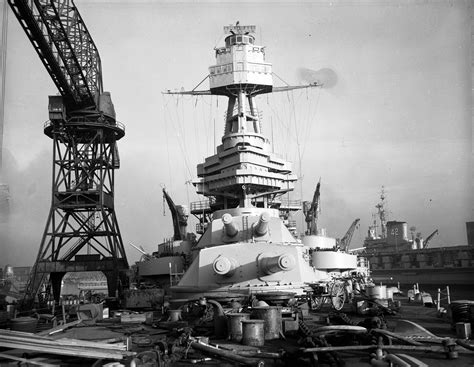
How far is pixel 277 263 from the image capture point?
9.81 m

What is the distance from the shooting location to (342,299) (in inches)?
394

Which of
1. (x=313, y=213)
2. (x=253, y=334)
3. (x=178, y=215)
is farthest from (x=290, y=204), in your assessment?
(x=253, y=334)

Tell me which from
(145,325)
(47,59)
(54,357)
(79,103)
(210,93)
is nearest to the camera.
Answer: (54,357)

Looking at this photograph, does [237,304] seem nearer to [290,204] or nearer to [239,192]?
[239,192]

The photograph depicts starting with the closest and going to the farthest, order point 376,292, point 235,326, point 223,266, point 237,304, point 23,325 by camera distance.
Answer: point 235,326 → point 23,325 → point 237,304 → point 223,266 → point 376,292

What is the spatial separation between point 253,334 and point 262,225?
563cm

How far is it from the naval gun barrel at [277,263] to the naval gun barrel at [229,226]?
170 cm

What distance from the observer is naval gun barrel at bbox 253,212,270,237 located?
11.2 metres

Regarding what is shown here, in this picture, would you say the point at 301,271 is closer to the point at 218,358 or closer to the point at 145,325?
the point at 145,325

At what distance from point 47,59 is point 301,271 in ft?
43.8

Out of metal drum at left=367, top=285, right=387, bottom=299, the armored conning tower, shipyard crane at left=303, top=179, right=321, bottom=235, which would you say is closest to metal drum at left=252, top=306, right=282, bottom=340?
the armored conning tower

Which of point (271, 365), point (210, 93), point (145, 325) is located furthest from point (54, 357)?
point (210, 93)

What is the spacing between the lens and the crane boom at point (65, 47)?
1552 cm

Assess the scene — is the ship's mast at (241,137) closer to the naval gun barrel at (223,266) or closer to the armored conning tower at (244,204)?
the armored conning tower at (244,204)
